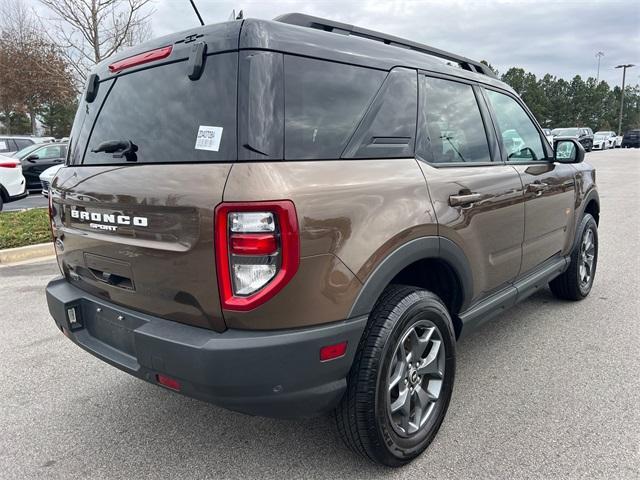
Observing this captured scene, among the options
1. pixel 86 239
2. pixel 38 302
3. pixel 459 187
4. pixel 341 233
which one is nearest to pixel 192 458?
pixel 86 239

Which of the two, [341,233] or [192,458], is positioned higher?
[341,233]

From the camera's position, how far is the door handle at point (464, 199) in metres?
2.50

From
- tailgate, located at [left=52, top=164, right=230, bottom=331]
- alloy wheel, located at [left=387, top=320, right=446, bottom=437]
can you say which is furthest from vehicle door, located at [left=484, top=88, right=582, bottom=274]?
tailgate, located at [left=52, top=164, right=230, bottom=331]

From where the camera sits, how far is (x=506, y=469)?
7.35ft

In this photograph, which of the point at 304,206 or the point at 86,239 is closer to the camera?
the point at 304,206

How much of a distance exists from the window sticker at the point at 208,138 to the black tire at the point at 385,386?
0.98 m

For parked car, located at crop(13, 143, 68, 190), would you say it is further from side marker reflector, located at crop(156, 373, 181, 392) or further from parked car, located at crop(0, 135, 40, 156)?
side marker reflector, located at crop(156, 373, 181, 392)

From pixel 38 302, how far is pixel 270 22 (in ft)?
13.3

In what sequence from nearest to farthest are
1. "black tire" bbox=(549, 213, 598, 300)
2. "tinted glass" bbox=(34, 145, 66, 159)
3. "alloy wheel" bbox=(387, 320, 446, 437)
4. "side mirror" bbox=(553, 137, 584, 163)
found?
1. "alloy wheel" bbox=(387, 320, 446, 437)
2. "side mirror" bbox=(553, 137, 584, 163)
3. "black tire" bbox=(549, 213, 598, 300)
4. "tinted glass" bbox=(34, 145, 66, 159)

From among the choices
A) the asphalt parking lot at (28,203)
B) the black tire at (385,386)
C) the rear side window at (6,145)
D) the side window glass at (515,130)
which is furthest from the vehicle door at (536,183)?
the rear side window at (6,145)

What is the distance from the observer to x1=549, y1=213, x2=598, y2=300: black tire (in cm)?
425

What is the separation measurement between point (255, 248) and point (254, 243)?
2 cm

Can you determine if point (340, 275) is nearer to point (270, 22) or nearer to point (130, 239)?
point (130, 239)

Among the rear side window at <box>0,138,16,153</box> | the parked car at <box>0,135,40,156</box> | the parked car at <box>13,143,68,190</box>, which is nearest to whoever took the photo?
the parked car at <box>13,143,68,190</box>
